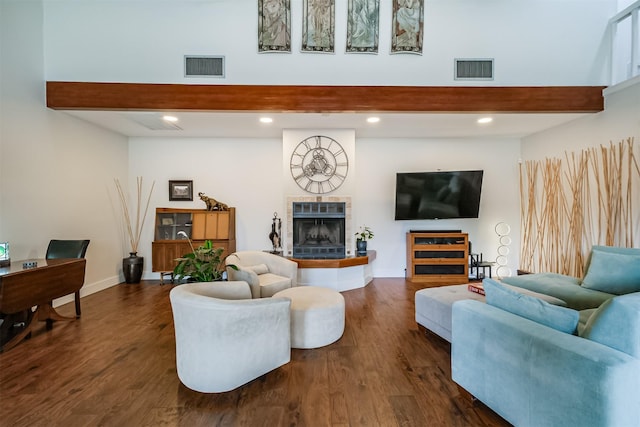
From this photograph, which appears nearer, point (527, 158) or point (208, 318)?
point (208, 318)

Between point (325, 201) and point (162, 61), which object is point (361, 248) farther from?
point (162, 61)

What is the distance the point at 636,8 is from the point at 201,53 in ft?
19.0

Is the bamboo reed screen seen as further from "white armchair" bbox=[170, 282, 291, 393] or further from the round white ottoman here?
"white armchair" bbox=[170, 282, 291, 393]

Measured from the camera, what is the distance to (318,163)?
496 cm

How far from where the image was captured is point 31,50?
12.0ft

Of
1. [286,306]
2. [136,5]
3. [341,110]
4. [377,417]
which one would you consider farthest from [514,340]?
[136,5]

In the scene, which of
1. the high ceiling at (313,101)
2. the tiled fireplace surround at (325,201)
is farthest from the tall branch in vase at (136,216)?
the tiled fireplace surround at (325,201)

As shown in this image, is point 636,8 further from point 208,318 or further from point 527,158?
point 208,318

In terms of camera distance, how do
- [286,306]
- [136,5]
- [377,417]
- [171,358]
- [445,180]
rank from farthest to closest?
1. [445,180]
2. [136,5]
3. [171,358]
4. [286,306]
5. [377,417]

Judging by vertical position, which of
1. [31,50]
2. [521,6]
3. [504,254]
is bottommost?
[504,254]

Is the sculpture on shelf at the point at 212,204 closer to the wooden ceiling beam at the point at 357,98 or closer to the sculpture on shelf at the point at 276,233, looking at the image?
the sculpture on shelf at the point at 276,233

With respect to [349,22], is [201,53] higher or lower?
lower

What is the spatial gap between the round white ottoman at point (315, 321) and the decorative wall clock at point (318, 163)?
2.48m

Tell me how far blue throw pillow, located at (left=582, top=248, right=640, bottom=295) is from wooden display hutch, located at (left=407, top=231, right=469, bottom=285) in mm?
2195
